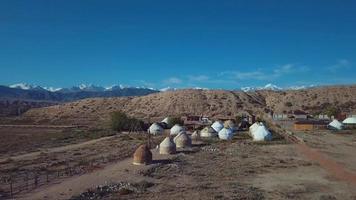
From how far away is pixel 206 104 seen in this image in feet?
495

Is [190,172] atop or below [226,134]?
below

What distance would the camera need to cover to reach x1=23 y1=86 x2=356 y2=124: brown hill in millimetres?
143000

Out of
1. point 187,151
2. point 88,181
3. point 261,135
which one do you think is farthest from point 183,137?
point 88,181

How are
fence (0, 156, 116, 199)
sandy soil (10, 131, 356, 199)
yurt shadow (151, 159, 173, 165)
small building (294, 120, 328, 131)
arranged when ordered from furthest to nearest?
small building (294, 120, 328, 131), yurt shadow (151, 159, 173, 165), fence (0, 156, 116, 199), sandy soil (10, 131, 356, 199)

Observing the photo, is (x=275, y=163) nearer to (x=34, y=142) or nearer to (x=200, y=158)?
(x=200, y=158)

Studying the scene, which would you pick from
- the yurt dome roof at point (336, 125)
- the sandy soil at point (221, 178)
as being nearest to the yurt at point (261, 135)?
the sandy soil at point (221, 178)

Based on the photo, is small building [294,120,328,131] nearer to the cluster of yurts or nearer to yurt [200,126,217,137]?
the cluster of yurts

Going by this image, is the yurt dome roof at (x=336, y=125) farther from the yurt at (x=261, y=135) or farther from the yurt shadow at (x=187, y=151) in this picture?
the yurt shadow at (x=187, y=151)

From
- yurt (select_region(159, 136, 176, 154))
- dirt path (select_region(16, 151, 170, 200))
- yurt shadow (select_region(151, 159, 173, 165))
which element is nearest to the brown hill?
yurt (select_region(159, 136, 176, 154))

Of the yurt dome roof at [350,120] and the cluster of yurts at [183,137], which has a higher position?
the yurt dome roof at [350,120]

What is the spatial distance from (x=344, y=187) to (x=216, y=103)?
117 metres

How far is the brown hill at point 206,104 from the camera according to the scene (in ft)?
469

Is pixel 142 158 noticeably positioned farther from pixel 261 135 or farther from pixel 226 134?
pixel 226 134

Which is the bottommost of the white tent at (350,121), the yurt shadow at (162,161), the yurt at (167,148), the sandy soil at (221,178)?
the sandy soil at (221,178)
